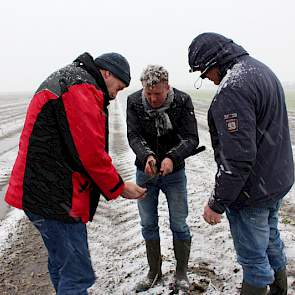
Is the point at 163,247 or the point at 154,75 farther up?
the point at 154,75

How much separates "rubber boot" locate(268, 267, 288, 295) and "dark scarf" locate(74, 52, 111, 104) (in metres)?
1.83

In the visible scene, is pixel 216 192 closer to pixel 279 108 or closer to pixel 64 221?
pixel 279 108

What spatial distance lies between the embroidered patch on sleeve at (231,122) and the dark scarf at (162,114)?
3.22 ft

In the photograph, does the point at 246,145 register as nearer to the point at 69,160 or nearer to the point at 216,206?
the point at 216,206

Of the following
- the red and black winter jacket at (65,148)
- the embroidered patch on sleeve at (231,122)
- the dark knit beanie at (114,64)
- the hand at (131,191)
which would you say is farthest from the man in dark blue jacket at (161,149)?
the embroidered patch on sleeve at (231,122)

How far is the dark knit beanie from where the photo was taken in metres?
2.36

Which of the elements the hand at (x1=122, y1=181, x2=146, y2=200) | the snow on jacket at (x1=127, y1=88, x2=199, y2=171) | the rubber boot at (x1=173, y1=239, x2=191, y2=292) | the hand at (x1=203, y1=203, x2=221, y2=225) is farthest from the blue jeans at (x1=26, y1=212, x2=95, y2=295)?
the rubber boot at (x1=173, y1=239, x2=191, y2=292)

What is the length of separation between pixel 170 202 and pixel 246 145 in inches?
49.3

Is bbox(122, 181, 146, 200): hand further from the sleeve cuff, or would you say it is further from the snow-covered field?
the snow-covered field

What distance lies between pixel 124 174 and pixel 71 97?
5.42 meters

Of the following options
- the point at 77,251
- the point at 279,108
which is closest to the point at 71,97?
the point at 77,251

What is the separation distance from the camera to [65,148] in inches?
85.4

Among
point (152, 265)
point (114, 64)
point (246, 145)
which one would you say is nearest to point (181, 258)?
point (152, 265)

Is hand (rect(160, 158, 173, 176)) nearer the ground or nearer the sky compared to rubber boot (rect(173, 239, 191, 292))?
nearer the sky
